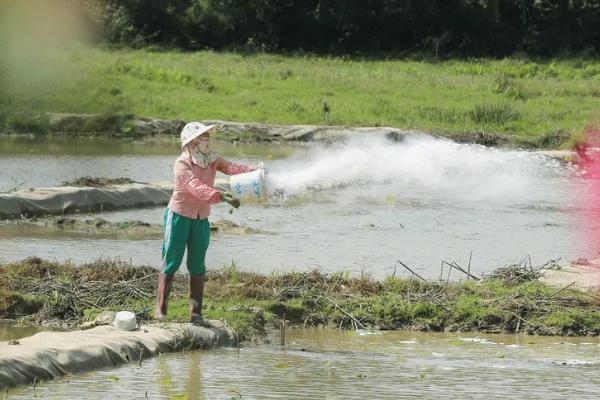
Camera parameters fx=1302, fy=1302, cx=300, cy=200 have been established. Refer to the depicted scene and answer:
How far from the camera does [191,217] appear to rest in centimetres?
920

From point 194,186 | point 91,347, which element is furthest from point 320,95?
point 91,347

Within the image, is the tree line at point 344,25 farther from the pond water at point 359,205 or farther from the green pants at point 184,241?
the green pants at point 184,241

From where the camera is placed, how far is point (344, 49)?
47281 millimetres

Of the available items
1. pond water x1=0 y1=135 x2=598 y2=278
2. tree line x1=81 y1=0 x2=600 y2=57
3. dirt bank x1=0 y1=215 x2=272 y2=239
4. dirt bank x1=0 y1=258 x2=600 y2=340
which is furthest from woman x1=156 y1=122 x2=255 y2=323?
tree line x1=81 y1=0 x2=600 y2=57

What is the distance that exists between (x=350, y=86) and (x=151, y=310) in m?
24.8

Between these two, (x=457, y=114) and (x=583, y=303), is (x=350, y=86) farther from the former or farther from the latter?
(x=583, y=303)

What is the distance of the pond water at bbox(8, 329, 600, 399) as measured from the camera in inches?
299

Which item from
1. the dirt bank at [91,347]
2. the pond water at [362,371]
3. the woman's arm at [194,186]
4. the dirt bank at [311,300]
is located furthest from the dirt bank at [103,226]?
the dirt bank at [91,347]

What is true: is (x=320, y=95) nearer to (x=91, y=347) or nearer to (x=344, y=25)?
(x=344, y=25)

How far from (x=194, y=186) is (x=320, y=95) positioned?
24176mm

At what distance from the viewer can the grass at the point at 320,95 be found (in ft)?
99.3

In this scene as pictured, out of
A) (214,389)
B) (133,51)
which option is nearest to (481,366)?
(214,389)

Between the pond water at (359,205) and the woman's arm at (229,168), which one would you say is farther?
the pond water at (359,205)

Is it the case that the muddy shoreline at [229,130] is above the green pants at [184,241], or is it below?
below
